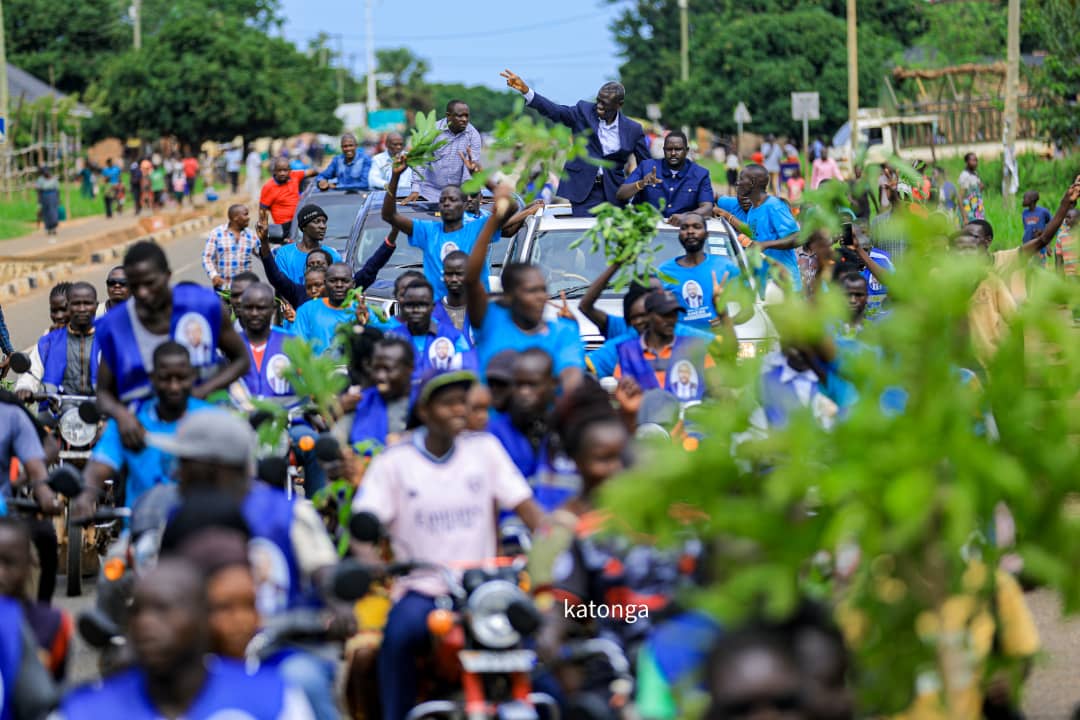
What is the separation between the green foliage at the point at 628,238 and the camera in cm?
1068

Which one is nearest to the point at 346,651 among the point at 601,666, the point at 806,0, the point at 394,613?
the point at 394,613

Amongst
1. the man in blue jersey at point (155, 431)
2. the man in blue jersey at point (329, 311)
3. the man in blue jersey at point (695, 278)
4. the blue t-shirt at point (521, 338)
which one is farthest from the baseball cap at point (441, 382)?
the man in blue jersey at point (695, 278)

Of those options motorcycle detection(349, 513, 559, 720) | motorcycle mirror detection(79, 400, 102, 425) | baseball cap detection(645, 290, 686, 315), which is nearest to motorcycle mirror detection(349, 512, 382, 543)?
motorcycle detection(349, 513, 559, 720)

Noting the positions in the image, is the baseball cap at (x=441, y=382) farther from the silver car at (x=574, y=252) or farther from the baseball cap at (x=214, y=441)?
the silver car at (x=574, y=252)

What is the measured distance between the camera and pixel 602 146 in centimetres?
1484

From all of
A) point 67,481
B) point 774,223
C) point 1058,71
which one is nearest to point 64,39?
point 1058,71

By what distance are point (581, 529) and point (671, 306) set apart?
3416 millimetres

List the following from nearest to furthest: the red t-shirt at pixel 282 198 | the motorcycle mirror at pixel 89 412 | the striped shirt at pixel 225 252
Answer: the motorcycle mirror at pixel 89 412 < the striped shirt at pixel 225 252 < the red t-shirt at pixel 282 198

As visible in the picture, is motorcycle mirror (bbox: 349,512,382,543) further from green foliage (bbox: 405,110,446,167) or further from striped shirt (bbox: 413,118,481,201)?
striped shirt (bbox: 413,118,481,201)

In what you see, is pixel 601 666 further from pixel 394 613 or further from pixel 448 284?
pixel 448 284

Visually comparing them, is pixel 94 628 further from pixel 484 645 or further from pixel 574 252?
pixel 574 252

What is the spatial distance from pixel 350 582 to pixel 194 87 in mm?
56163

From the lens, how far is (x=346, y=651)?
23.3ft

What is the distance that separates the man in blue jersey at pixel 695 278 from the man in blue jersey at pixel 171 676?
696cm
